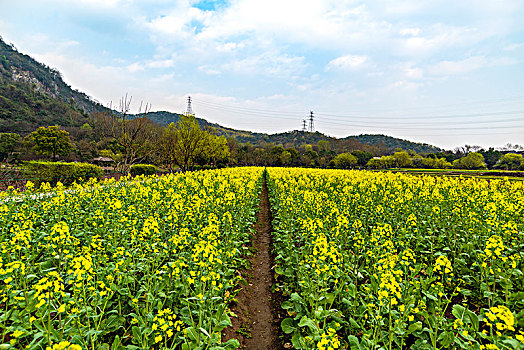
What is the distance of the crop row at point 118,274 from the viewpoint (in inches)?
116

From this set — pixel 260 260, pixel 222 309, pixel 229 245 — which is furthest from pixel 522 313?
pixel 260 260

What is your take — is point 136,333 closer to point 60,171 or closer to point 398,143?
point 60,171

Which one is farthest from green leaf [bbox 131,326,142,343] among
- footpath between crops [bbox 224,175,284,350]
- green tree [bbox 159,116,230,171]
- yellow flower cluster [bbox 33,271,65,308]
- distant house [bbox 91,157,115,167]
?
distant house [bbox 91,157,115,167]

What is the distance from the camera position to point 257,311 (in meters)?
4.95

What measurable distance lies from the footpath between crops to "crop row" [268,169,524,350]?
1.19 ft

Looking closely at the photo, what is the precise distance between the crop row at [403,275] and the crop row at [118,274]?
129 centimetres

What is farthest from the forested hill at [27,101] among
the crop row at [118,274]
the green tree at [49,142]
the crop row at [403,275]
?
the crop row at [403,275]

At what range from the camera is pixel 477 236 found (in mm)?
5762

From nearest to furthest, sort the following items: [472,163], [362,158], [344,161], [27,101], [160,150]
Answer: [160,150] → [472,163] → [27,101] → [344,161] → [362,158]

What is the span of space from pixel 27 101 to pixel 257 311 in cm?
10470

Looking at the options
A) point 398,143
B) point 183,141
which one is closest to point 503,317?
point 183,141

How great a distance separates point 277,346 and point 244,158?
248ft

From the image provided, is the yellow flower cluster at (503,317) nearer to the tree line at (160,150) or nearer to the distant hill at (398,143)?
the tree line at (160,150)

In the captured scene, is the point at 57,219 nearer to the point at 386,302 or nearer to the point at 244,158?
the point at 386,302
